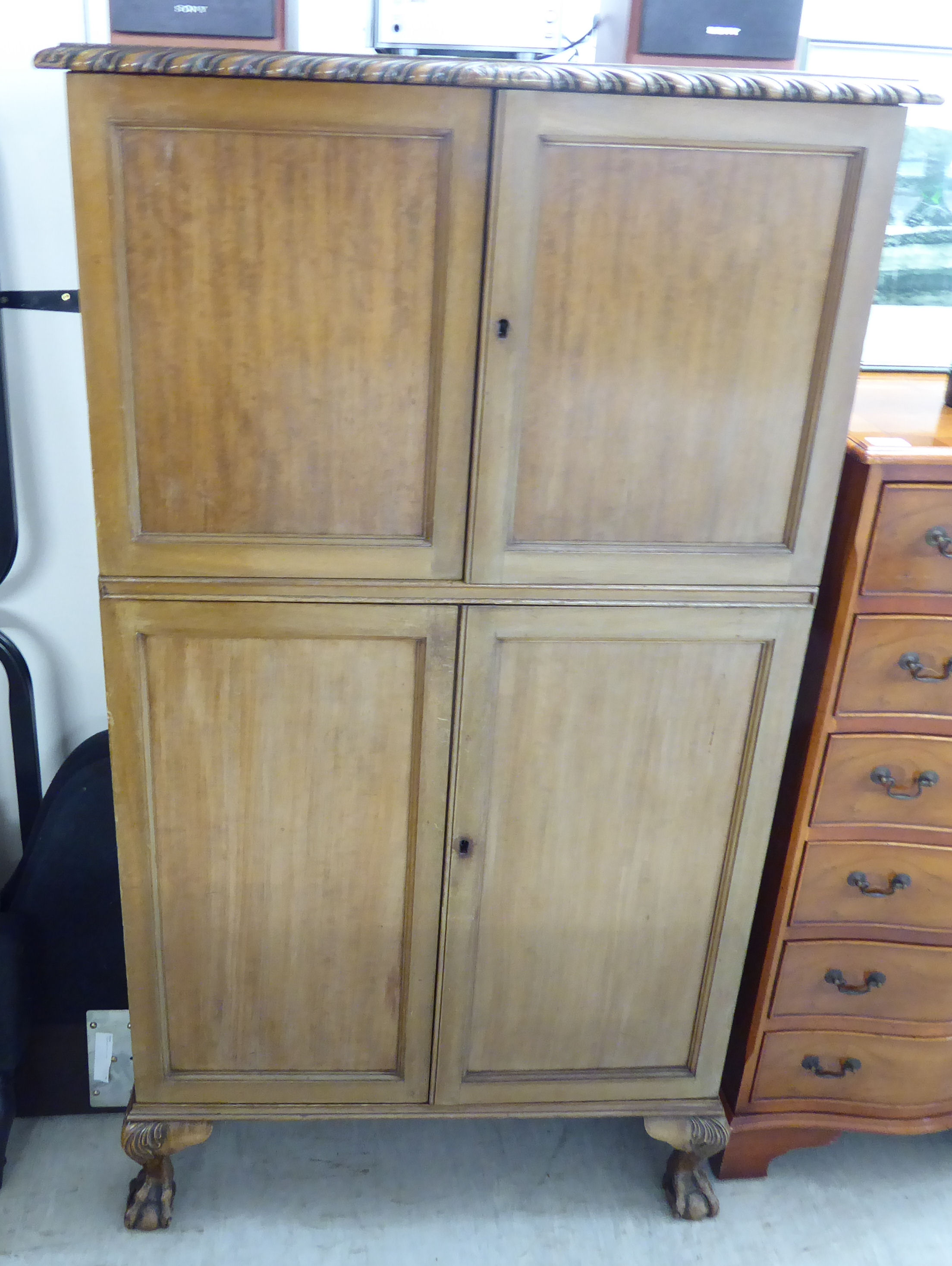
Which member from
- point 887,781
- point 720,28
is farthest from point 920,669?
point 720,28

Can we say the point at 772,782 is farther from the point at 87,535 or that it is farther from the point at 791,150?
the point at 87,535

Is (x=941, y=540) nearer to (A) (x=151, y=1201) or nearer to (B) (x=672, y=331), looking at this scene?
(B) (x=672, y=331)

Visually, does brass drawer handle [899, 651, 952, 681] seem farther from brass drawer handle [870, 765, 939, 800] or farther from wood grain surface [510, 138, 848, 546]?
wood grain surface [510, 138, 848, 546]

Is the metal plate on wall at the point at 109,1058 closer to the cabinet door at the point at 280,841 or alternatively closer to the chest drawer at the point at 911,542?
the cabinet door at the point at 280,841

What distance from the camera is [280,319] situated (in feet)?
3.84

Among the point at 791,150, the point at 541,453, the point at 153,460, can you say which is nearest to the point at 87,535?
the point at 153,460

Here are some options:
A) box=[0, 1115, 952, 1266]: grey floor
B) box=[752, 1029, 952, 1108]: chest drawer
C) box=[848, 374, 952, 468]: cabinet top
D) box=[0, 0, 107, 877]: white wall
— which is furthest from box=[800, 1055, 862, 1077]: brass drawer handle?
box=[0, 0, 107, 877]: white wall

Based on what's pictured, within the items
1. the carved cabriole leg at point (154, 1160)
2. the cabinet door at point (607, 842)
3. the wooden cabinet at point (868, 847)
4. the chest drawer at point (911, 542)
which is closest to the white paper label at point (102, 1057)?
the carved cabriole leg at point (154, 1160)

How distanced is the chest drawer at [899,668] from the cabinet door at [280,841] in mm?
545

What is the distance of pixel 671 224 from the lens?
1.17 meters

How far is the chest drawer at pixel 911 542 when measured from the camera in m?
1.33

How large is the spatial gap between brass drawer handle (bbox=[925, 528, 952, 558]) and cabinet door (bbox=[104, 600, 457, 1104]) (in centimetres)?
62

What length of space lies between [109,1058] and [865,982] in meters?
1.22

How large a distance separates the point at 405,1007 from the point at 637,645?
0.63m
